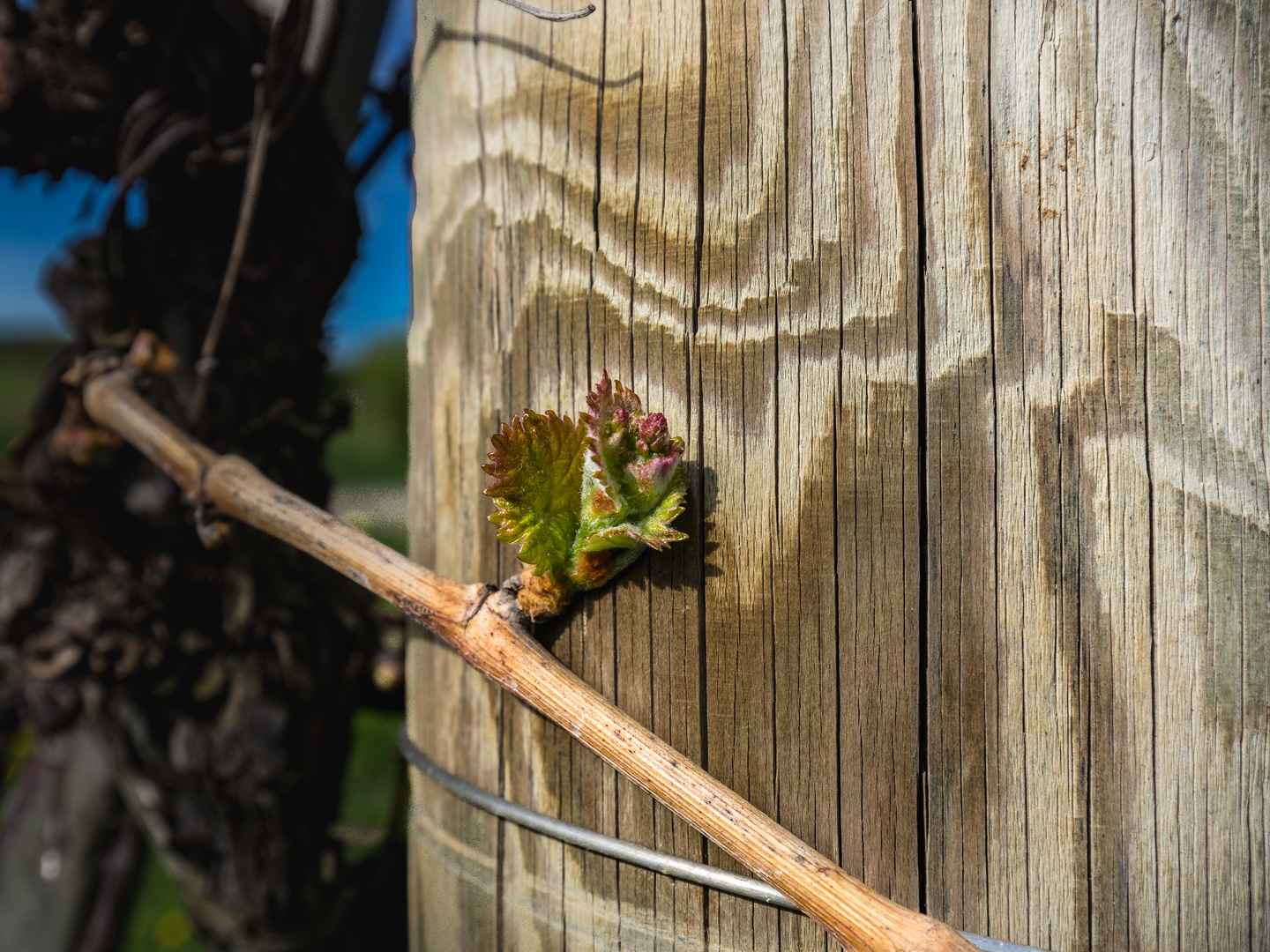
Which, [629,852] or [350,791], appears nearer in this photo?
[629,852]

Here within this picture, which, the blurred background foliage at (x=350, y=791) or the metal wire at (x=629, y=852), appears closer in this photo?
the metal wire at (x=629, y=852)

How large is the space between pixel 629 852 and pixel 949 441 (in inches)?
26.8

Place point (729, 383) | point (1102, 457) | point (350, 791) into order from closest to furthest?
point (1102, 457) < point (729, 383) < point (350, 791)

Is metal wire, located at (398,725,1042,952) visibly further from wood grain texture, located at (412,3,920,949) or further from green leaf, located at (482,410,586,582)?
green leaf, located at (482,410,586,582)

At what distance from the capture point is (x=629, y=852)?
1137 mm

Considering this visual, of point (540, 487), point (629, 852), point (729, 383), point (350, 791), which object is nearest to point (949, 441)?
point (729, 383)

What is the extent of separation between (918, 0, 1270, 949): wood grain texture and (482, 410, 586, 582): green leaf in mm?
458

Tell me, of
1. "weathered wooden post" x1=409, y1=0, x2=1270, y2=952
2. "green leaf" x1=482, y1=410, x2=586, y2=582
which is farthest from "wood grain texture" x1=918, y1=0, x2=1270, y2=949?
"green leaf" x1=482, y1=410, x2=586, y2=582

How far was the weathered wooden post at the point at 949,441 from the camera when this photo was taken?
3.12 ft

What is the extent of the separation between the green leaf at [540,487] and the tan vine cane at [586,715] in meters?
0.11

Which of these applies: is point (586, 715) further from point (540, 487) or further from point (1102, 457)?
point (1102, 457)

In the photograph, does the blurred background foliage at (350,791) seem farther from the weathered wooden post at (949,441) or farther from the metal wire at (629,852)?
the weathered wooden post at (949,441)

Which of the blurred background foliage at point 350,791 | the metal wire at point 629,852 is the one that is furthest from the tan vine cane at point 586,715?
the blurred background foliage at point 350,791

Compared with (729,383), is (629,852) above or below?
below
